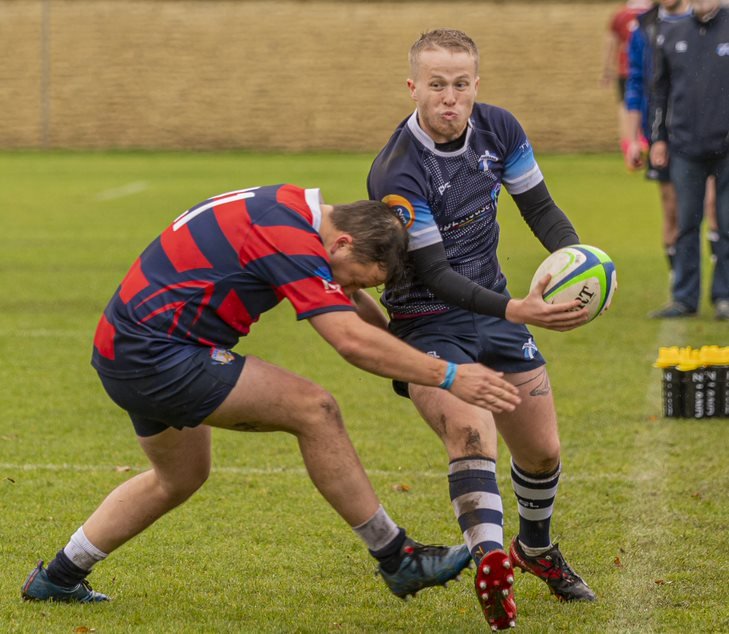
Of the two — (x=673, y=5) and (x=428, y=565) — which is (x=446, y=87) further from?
(x=673, y=5)

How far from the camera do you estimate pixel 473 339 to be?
16.6 feet

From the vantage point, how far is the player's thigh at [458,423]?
480 cm

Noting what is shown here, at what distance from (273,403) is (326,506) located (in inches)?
84.4

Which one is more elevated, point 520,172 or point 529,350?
point 520,172

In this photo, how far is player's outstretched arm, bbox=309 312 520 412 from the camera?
441 cm

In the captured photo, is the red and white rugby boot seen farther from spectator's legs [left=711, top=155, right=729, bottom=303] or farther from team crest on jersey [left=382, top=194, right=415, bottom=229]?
spectator's legs [left=711, top=155, right=729, bottom=303]

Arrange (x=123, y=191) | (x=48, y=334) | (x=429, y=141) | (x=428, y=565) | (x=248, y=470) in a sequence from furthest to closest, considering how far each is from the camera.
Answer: (x=123, y=191) < (x=48, y=334) < (x=248, y=470) < (x=429, y=141) < (x=428, y=565)

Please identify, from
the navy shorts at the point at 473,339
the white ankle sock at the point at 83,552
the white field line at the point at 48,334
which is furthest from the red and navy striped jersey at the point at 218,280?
the white field line at the point at 48,334

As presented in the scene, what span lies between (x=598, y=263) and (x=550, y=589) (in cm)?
132

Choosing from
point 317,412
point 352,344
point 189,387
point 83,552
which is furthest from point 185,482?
point 352,344

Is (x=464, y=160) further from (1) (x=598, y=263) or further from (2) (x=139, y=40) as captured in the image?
(2) (x=139, y=40)

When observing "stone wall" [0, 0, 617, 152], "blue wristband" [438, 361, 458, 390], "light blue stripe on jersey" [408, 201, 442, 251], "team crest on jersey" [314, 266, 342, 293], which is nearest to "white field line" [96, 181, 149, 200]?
"stone wall" [0, 0, 617, 152]

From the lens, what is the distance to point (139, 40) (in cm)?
3294

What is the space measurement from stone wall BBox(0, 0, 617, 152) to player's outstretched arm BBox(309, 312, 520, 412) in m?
28.1
